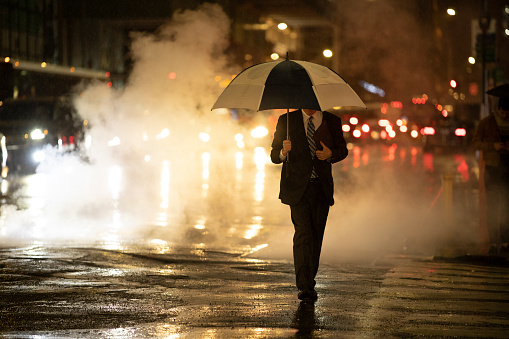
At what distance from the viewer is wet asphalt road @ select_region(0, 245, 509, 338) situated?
5691 millimetres

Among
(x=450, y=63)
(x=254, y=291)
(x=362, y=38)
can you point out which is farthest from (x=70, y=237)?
(x=450, y=63)

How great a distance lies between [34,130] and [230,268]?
50.8ft

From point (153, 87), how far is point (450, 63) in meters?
122

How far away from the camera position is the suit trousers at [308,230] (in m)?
6.73

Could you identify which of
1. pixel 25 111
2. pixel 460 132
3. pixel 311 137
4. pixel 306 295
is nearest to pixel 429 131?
pixel 460 132

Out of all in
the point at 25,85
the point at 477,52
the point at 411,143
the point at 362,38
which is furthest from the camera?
the point at 362,38

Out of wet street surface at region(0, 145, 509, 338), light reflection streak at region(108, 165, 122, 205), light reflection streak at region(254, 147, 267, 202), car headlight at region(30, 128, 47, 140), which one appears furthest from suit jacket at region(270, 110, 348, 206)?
car headlight at region(30, 128, 47, 140)

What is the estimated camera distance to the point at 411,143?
46812 millimetres

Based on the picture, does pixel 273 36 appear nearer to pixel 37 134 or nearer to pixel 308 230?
pixel 37 134

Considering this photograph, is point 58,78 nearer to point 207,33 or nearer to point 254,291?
point 207,33

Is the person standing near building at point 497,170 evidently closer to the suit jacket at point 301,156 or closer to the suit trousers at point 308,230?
the suit jacket at point 301,156

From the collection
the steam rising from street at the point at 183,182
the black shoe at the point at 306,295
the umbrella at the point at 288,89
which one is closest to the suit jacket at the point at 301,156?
the umbrella at the point at 288,89

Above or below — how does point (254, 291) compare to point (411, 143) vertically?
below

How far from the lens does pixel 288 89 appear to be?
6.79m
